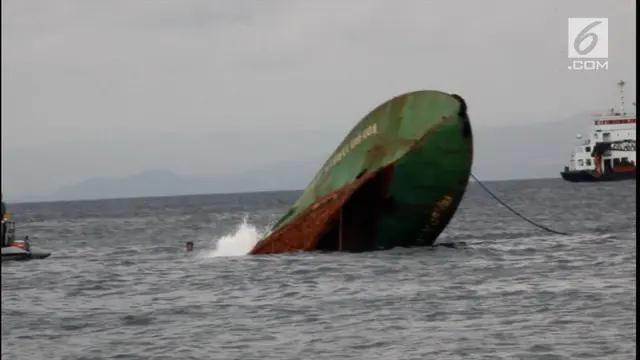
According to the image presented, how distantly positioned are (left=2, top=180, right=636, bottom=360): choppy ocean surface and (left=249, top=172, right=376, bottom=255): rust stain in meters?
1.03

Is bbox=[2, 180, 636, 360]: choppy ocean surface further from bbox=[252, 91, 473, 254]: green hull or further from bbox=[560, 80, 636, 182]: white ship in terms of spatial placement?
bbox=[560, 80, 636, 182]: white ship

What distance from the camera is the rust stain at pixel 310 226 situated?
3114cm

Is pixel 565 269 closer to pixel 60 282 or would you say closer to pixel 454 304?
pixel 454 304

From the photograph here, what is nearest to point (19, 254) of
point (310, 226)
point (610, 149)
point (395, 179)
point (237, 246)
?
point (237, 246)

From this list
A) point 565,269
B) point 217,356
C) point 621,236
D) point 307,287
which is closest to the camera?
point 217,356

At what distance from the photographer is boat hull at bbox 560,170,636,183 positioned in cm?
13538

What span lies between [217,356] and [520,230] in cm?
3363

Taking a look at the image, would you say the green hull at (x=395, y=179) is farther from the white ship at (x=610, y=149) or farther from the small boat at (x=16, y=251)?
the white ship at (x=610, y=149)

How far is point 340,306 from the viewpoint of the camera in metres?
21.5

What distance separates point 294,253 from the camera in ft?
109

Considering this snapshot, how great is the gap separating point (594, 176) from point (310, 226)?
112 m

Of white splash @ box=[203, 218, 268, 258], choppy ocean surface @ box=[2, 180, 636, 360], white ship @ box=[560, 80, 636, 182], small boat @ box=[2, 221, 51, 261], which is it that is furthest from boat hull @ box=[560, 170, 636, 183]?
small boat @ box=[2, 221, 51, 261]

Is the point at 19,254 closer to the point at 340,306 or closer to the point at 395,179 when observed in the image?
the point at 395,179

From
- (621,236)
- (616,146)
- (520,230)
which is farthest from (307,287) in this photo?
(616,146)
